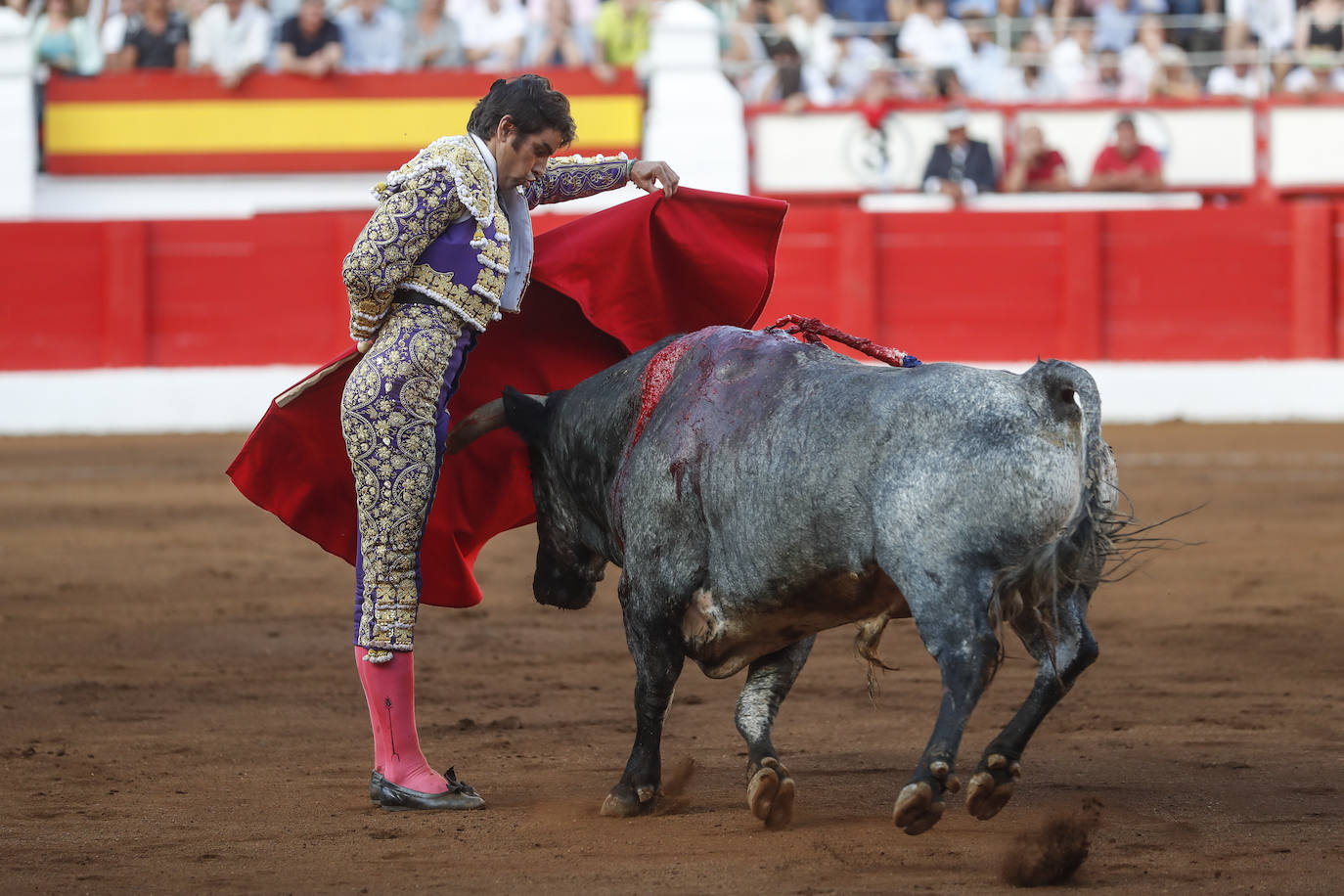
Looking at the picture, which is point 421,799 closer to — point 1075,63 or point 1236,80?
point 1075,63

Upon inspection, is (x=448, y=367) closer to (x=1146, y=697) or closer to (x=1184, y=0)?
(x=1146, y=697)

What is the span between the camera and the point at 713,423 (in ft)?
10.0

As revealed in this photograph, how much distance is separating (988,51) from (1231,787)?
31.7ft

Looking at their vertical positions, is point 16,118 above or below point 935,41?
below

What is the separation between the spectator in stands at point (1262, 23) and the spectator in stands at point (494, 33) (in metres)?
4.83

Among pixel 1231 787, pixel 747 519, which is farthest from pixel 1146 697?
pixel 747 519

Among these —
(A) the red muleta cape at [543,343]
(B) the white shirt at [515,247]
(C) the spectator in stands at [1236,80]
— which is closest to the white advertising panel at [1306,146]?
(C) the spectator in stands at [1236,80]

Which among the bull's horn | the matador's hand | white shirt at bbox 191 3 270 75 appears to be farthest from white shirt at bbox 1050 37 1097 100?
the bull's horn

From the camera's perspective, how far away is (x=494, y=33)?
1251 cm

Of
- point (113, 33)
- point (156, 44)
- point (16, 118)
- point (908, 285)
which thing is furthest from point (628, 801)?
point (113, 33)

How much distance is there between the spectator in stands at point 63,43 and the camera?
12680 millimetres

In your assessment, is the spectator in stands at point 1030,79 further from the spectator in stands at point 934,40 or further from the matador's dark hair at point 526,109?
the matador's dark hair at point 526,109

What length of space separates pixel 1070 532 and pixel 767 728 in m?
0.76

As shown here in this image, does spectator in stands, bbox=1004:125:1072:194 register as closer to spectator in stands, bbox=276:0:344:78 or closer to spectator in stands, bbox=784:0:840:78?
spectator in stands, bbox=784:0:840:78
